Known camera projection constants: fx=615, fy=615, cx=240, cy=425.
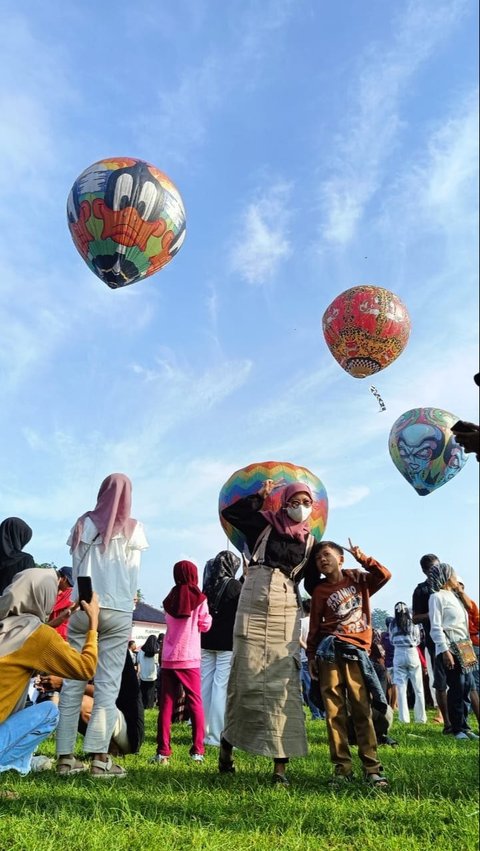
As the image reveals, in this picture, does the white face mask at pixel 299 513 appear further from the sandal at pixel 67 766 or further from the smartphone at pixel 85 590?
the sandal at pixel 67 766

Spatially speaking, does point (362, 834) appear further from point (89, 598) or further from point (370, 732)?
point (89, 598)

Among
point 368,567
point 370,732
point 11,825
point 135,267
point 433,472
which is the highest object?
point 135,267

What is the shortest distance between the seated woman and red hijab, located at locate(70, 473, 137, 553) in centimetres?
88

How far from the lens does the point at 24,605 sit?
3.66m

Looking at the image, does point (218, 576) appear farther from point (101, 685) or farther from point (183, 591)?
point (101, 685)

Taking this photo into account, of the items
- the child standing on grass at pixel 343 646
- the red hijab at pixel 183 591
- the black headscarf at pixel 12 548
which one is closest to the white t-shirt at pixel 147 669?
the red hijab at pixel 183 591

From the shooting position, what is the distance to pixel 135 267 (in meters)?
9.85

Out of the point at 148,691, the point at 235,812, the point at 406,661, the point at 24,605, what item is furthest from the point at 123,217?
the point at 148,691

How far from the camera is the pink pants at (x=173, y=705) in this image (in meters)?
5.04

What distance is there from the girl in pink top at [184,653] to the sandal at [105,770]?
82 centimetres

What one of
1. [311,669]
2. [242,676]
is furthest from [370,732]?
[242,676]

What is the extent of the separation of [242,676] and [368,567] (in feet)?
3.88

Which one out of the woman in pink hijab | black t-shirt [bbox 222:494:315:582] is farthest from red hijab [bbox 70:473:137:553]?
black t-shirt [bbox 222:494:315:582]

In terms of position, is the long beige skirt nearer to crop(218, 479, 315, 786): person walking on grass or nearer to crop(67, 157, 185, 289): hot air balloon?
crop(218, 479, 315, 786): person walking on grass
